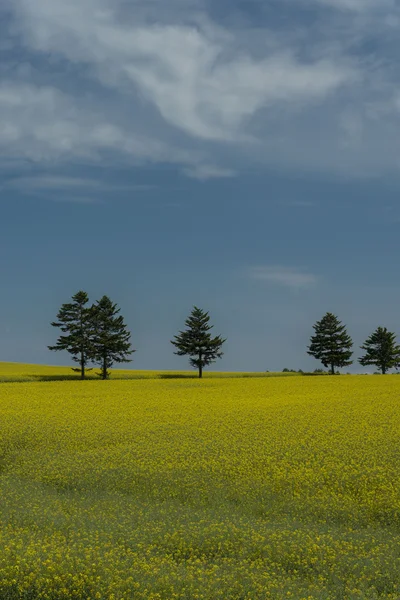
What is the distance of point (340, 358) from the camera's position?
87.2 m

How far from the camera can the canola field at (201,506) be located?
10.8 m

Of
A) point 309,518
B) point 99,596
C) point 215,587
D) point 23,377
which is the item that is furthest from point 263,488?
point 23,377

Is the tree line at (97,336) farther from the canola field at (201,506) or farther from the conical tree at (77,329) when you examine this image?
the canola field at (201,506)

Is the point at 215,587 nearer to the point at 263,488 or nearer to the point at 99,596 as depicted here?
the point at 99,596

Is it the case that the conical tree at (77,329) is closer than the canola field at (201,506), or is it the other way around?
the canola field at (201,506)

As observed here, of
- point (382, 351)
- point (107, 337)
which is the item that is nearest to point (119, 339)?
point (107, 337)

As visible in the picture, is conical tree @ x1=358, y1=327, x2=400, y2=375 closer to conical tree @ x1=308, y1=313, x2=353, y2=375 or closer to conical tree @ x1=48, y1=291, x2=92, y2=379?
conical tree @ x1=308, y1=313, x2=353, y2=375

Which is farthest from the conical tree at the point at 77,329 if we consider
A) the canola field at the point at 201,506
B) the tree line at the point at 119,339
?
the canola field at the point at 201,506

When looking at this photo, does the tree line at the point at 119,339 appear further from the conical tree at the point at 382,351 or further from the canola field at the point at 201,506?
the canola field at the point at 201,506

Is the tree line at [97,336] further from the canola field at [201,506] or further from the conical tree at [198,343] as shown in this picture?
the canola field at [201,506]

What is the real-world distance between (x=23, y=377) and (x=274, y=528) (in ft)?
192

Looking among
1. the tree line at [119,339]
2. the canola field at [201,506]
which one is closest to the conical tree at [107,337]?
the tree line at [119,339]

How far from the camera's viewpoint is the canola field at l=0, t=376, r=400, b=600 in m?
10.8

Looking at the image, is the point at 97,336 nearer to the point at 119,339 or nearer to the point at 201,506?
the point at 119,339
